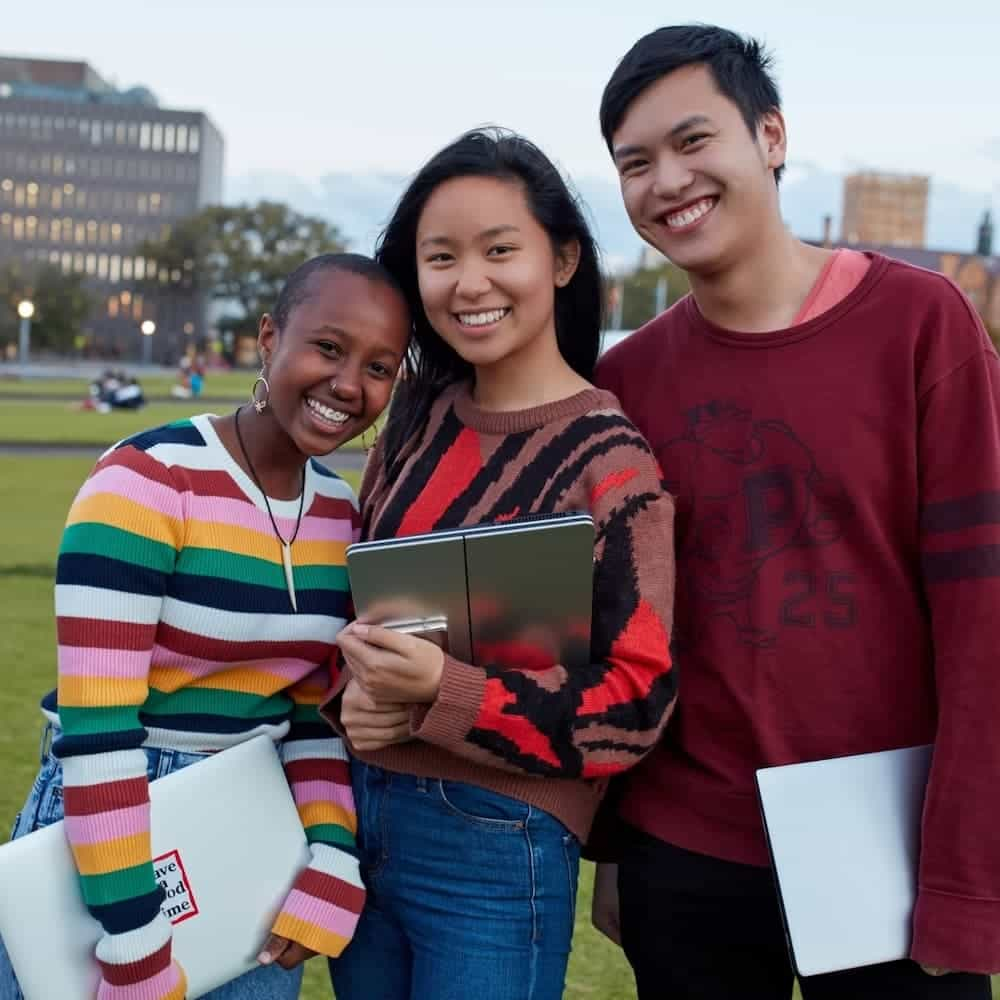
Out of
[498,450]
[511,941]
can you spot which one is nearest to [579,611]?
[498,450]

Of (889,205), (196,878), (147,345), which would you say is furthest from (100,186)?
(196,878)

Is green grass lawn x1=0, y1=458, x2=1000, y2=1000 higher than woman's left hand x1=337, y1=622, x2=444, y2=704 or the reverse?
the reverse

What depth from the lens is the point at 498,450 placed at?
2.08 meters

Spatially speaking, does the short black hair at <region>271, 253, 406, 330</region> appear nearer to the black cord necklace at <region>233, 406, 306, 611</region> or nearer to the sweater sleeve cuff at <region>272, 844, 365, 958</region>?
the black cord necklace at <region>233, 406, 306, 611</region>

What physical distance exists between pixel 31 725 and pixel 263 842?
3.87 meters

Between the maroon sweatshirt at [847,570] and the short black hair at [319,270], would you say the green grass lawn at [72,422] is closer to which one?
the short black hair at [319,270]

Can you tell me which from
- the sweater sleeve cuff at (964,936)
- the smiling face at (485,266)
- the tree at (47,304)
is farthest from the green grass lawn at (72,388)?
the sweater sleeve cuff at (964,936)

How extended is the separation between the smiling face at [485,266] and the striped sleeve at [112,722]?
24.1 inches

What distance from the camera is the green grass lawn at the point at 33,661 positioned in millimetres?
3570

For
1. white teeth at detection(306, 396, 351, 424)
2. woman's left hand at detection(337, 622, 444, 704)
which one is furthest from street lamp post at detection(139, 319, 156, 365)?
woman's left hand at detection(337, 622, 444, 704)

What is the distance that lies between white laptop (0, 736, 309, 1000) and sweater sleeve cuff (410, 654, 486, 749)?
38cm

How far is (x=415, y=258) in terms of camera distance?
7.40ft

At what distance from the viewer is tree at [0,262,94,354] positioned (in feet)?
240

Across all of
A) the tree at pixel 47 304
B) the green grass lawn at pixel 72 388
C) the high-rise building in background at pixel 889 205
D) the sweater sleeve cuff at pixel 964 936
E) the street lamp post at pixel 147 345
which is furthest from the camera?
the high-rise building in background at pixel 889 205
